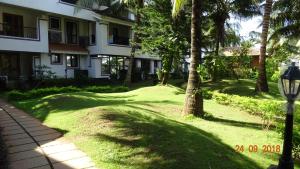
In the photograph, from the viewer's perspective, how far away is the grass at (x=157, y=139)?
21.7 ft

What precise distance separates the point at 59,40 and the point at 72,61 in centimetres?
227

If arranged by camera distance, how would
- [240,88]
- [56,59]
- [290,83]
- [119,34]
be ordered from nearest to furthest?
[290,83] → [240,88] → [56,59] → [119,34]

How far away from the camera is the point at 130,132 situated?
7898 millimetres

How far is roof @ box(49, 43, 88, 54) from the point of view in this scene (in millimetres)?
27384

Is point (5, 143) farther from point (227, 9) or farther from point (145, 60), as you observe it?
point (145, 60)

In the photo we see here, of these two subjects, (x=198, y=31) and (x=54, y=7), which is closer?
(x=198, y=31)

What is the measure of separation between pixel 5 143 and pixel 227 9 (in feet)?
70.9

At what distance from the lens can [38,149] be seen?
7.21 m

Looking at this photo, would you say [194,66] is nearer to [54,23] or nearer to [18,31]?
[18,31]

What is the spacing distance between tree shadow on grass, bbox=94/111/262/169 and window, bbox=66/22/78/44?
76.5ft

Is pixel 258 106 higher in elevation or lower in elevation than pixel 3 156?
higher

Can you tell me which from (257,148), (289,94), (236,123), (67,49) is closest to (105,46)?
(67,49)

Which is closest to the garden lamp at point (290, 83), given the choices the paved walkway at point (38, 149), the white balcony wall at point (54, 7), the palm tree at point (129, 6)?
the paved walkway at point (38, 149)

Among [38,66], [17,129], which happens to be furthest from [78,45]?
[17,129]
